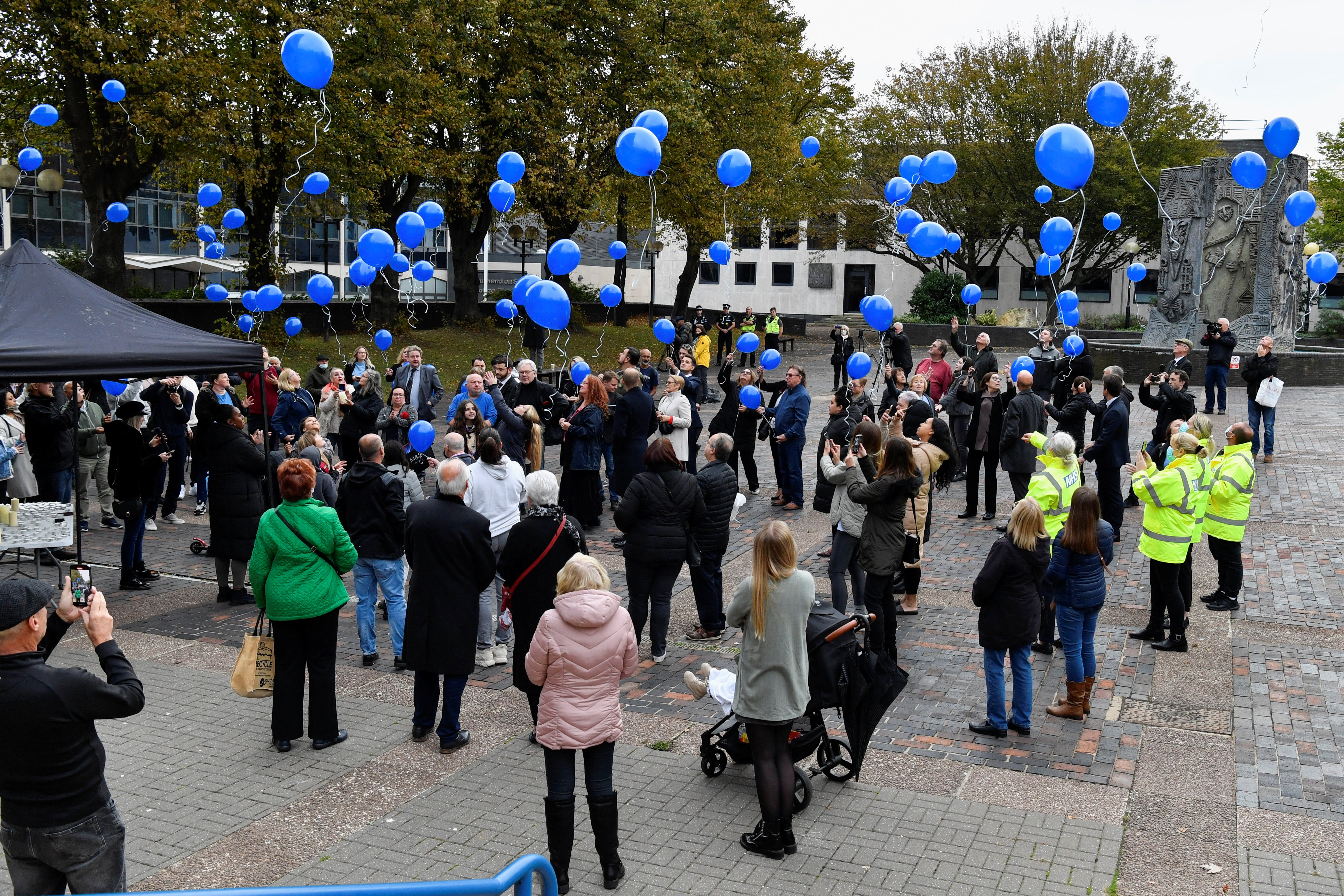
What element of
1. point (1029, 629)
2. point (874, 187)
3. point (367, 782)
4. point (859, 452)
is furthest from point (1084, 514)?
point (874, 187)

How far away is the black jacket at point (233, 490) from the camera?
9930 millimetres

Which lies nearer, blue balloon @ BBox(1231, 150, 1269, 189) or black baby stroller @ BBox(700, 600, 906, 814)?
black baby stroller @ BBox(700, 600, 906, 814)

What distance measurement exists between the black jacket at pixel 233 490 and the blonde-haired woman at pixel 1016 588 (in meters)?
6.46

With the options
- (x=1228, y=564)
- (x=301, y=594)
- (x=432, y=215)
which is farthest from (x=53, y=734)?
(x=432, y=215)

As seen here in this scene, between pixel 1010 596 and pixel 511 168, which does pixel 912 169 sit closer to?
pixel 511 168

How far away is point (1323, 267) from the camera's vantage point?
19719 mm

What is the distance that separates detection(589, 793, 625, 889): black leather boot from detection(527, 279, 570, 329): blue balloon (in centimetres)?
763

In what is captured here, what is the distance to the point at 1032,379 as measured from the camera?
13.3 meters

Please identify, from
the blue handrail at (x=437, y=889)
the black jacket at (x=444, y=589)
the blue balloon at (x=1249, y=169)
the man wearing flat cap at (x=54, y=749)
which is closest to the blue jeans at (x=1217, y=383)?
the blue balloon at (x=1249, y=169)

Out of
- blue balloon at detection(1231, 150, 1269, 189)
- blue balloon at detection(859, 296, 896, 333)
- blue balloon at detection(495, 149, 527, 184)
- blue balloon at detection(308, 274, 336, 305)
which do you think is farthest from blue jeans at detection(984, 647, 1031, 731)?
blue balloon at detection(308, 274, 336, 305)

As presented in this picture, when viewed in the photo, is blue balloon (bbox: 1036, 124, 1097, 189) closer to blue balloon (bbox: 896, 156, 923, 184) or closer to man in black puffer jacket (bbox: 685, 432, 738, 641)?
man in black puffer jacket (bbox: 685, 432, 738, 641)

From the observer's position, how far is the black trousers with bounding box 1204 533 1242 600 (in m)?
9.66

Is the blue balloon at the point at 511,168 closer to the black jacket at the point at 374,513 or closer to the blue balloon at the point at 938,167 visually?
the blue balloon at the point at 938,167

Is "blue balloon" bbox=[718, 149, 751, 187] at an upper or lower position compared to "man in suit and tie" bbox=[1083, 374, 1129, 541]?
upper
